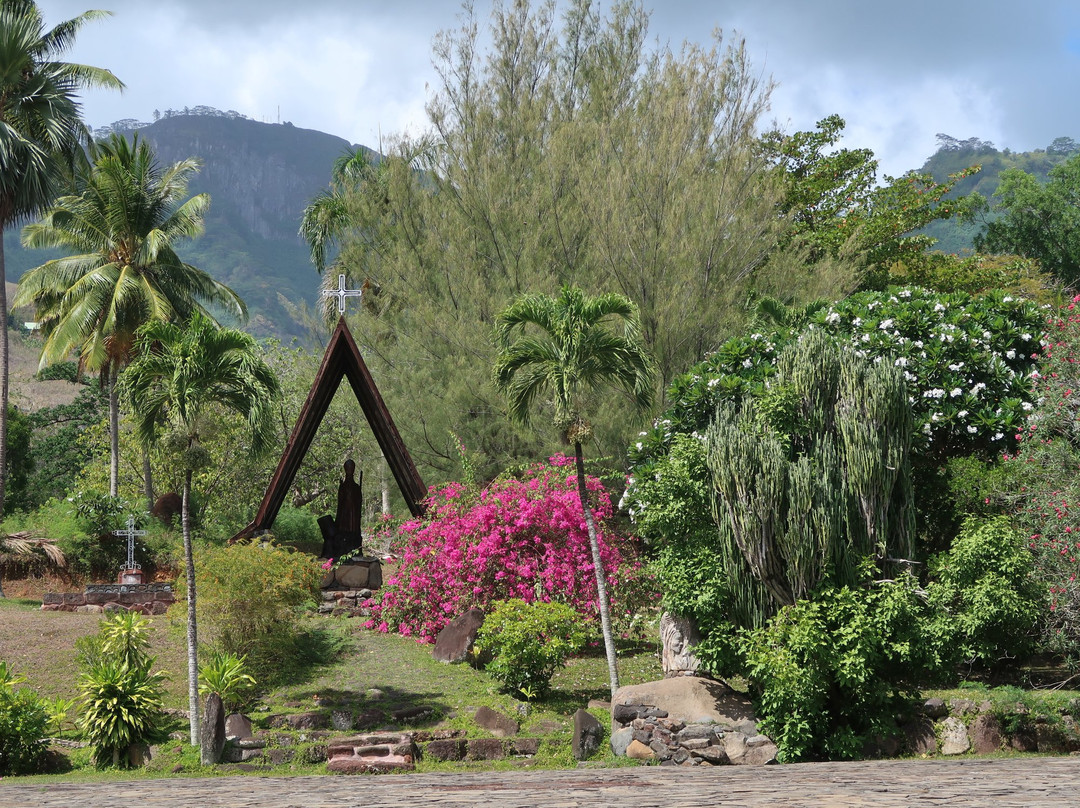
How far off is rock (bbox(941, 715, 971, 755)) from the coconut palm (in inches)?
→ 760

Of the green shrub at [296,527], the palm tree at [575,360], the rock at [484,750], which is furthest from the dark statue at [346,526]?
the rock at [484,750]

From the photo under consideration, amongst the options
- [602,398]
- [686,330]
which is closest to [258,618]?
[602,398]

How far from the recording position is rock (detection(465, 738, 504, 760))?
38.4 feet

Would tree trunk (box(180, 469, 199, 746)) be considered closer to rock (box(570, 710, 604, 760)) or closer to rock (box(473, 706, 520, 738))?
rock (box(473, 706, 520, 738))

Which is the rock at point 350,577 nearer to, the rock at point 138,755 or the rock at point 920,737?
the rock at point 138,755

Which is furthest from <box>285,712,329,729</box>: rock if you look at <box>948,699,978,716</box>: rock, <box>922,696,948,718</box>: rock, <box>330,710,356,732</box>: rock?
<box>948,699,978,716</box>: rock

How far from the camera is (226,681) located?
13.1 metres

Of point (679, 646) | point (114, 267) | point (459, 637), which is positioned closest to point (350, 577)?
point (459, 637)

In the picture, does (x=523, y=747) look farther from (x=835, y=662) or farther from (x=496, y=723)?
(x=835, y=662)

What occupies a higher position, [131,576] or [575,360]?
[575,360]

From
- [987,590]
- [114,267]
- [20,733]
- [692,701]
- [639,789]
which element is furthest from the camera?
[114,267]

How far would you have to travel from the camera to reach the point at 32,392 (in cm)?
6288

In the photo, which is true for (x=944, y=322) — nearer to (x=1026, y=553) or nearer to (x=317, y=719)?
(x=1026, y=553)

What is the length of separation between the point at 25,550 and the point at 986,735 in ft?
68.0
